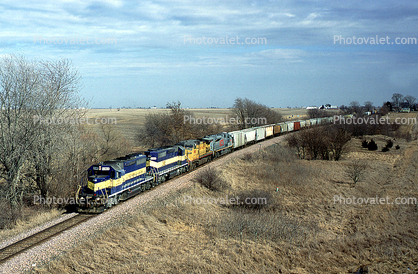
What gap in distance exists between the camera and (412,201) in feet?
76.0

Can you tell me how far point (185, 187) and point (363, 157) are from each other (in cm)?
3679

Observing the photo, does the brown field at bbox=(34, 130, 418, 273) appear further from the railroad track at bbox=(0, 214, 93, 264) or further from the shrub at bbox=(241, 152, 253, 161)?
the shrub at bbox=(241, 152, 253, 161)

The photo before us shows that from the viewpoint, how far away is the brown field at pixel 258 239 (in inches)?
481

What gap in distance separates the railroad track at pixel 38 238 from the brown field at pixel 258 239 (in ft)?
7.13

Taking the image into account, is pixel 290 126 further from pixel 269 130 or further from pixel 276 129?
pixel 269 130

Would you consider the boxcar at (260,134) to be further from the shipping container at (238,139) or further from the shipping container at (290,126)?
the shipping container at (290,126)

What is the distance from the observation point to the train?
17906 millimetres

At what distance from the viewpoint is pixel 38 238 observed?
14.3m

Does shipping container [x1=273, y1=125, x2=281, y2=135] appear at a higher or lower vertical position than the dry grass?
higher

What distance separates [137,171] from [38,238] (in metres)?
7.98

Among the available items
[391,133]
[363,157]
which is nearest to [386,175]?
[363,157]

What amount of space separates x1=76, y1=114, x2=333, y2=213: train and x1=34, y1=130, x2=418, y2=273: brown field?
2468 mm

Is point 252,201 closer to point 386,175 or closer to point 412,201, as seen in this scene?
point 412,201

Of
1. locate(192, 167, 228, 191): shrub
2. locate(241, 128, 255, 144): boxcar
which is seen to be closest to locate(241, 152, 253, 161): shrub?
locate(241, 128, 255, 144): boxcar
